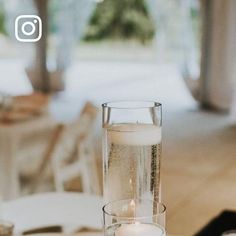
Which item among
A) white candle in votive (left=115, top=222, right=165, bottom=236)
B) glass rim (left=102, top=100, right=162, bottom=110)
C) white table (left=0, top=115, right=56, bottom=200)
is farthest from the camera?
white table (left=0, top=115, right=56, bottom=200)

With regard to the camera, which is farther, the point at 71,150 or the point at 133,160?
the point at 71,150

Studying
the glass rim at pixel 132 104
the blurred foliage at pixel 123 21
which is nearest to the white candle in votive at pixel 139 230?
the glass rim at pixel 132 104

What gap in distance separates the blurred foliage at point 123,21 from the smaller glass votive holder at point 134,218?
7.67m

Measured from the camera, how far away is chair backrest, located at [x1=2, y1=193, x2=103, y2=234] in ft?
3.94

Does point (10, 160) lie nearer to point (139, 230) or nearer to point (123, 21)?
point (139, 230)

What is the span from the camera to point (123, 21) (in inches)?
345

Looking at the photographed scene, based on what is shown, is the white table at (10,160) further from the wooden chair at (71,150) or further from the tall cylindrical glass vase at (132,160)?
the tall cylindrical glass vase at (132,160)

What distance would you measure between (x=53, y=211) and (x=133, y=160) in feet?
2.24

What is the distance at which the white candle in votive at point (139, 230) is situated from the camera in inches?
22.5

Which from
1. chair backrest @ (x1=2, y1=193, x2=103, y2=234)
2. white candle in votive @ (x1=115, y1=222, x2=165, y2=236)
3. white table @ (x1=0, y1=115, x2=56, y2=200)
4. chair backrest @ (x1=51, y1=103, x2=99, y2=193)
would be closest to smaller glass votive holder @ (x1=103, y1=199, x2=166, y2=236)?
white candle in votive @ (x1=115, y1=222, x2=165, y2=236)

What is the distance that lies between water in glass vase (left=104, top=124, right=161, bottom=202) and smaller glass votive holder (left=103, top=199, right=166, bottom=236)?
0.04ft

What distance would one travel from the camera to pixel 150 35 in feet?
28.0

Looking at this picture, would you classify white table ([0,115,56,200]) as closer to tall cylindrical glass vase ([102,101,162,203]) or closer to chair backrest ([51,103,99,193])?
chair backrest ([51,103,99,193])

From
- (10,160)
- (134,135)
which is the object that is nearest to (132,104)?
(134,135)
